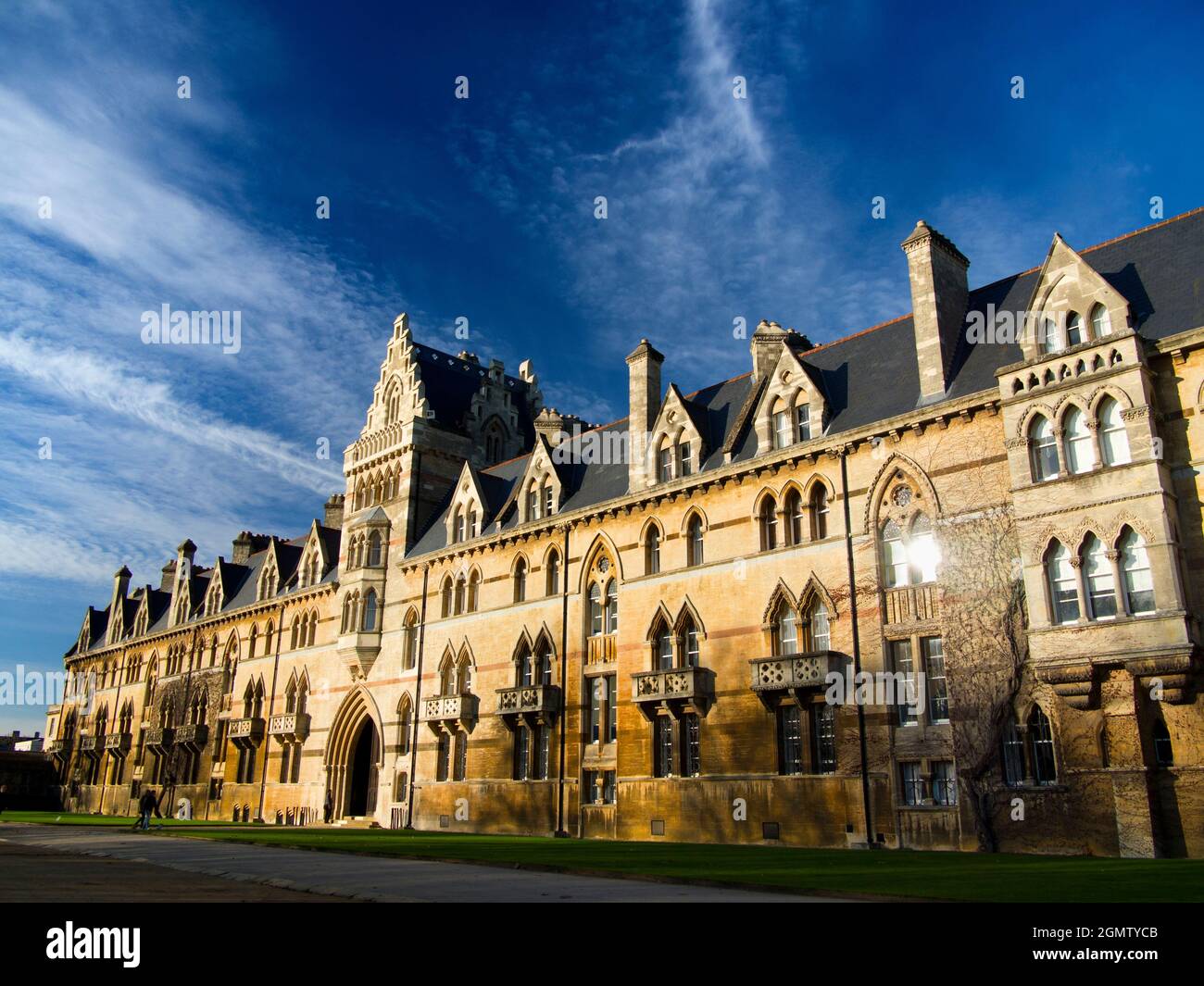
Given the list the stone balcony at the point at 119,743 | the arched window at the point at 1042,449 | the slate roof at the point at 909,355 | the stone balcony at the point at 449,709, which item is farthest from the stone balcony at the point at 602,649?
Answer: the stone balcony at the point at 119,743

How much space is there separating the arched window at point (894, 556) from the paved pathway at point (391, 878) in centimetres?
1424

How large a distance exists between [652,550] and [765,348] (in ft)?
27.2

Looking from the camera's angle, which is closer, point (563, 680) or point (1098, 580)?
point (1098, 580)

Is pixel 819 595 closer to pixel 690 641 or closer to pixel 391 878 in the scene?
pixel 690 641

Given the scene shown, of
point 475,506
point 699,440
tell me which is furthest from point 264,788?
point 699,440

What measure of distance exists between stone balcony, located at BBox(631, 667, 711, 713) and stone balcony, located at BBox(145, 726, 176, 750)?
41.6 meters

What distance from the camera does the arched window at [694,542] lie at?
112 feet

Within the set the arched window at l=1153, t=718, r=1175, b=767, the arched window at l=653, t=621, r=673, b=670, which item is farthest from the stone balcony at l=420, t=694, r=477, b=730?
the arched window at l=1153, t=718, r=1175, b=767

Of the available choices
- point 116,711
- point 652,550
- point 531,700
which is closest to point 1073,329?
point 652,550

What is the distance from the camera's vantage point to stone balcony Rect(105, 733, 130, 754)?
229 feet

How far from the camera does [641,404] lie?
38094 mm
